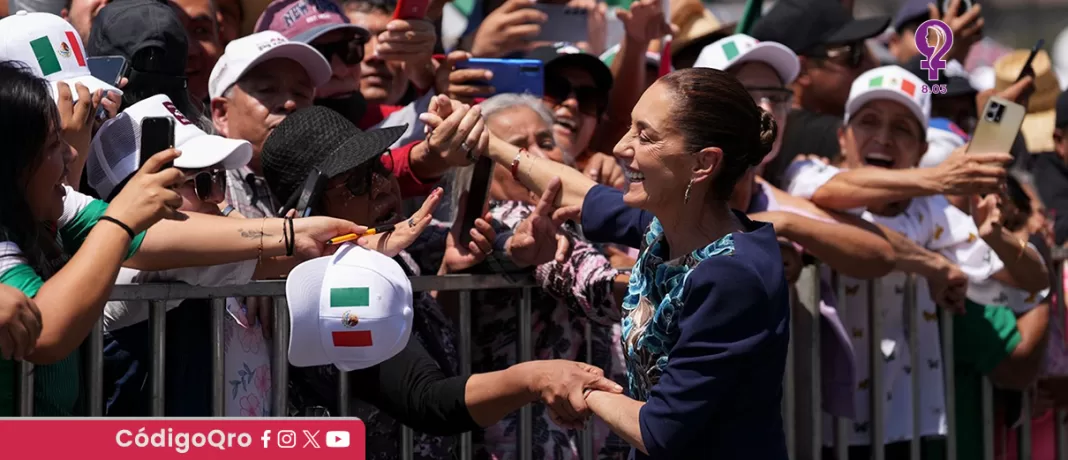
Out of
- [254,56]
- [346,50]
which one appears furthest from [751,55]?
[254,56]

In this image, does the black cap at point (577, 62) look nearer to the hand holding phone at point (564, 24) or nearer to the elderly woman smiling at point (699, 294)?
Answer: the hand holding phone at point (564, 24)

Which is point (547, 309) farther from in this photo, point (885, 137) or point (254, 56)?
point (885, 137)

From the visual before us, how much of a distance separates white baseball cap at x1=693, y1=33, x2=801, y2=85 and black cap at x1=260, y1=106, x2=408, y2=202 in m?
1.87

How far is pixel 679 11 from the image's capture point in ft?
23.6

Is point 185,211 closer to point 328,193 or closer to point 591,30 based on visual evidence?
point 328,193

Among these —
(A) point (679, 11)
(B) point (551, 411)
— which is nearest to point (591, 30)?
(A) point (679, 11)

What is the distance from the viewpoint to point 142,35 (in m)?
4.66

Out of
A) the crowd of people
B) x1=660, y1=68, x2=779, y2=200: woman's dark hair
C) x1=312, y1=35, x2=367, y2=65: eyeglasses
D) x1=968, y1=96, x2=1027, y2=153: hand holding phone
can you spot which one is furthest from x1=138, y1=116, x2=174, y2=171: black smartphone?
x1=968, y1=96, x2=1027, y2=153: hand holding phone

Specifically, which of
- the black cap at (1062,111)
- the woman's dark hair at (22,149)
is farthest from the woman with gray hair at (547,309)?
the black cap at (1062,111)

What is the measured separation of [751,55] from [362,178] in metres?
2.11

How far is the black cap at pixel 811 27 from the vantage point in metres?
6.70

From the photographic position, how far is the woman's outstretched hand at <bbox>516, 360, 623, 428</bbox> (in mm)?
3812

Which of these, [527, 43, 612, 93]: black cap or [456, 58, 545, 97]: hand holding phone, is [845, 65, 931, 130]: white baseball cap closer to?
[527, 43, 612, 93]: black cap

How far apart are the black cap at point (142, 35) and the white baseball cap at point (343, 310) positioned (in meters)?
1.14
